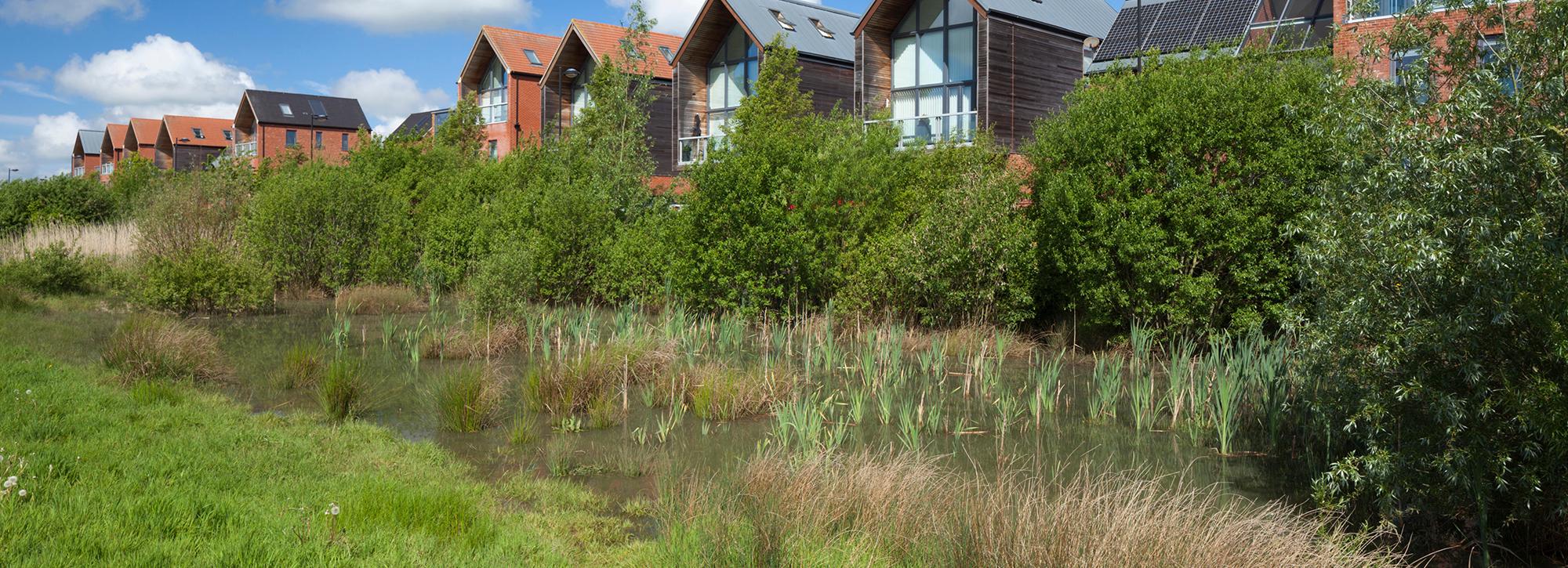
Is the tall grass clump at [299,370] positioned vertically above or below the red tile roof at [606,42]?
below

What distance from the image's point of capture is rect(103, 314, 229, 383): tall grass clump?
36.7 ft

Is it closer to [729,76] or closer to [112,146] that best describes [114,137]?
[112,146]

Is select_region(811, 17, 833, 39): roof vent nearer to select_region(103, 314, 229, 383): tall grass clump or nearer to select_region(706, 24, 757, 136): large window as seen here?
select_region(706, 24, 757, 136): large window

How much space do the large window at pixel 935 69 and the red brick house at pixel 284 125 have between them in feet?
159

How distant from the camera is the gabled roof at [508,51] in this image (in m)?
44.5

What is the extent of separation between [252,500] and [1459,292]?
6.72 m

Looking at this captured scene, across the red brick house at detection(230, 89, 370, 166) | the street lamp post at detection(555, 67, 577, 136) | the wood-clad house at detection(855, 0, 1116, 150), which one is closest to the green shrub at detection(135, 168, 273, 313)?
the street lamp post at detection(555, 67, 577, 136)

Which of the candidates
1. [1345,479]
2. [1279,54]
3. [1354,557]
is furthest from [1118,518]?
[1279,54]

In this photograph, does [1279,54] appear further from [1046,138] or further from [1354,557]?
[1354,557]

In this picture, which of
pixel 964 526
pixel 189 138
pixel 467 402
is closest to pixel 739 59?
pixel 467 402

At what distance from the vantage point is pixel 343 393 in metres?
10.0

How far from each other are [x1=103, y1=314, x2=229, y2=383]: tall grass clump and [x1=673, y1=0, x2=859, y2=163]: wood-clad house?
22104 millimetres

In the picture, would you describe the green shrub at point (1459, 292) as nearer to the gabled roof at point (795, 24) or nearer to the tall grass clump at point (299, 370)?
the tall grass clump at point (299, 370)

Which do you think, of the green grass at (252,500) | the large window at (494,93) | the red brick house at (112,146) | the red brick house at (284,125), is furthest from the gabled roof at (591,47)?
the red brick house at (112,146)
